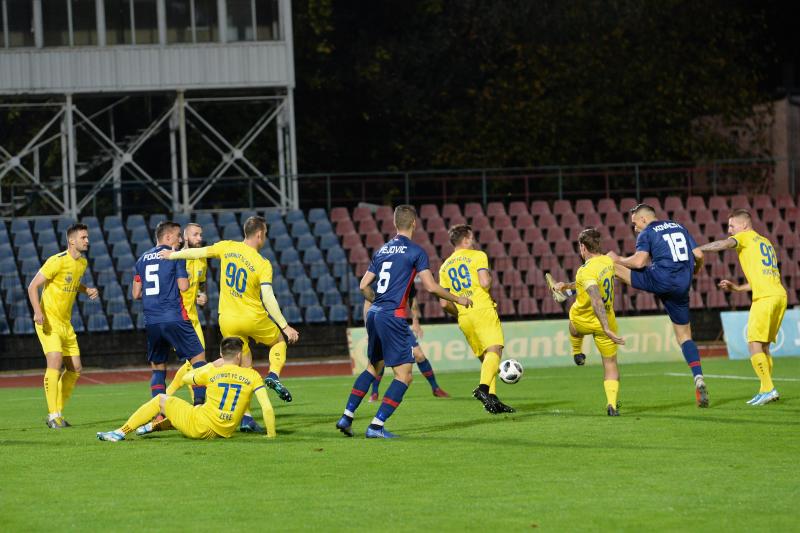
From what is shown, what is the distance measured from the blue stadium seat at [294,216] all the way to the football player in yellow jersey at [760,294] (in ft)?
55.9

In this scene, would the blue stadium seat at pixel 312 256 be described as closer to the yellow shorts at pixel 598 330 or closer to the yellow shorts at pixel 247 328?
the yellow shorts at pixel 598 330

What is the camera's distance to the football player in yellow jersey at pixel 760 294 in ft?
47.6

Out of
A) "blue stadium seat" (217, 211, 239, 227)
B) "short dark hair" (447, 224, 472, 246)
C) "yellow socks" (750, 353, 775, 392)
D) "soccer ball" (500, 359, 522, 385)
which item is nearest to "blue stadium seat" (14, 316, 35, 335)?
"blue stadium seat" (217, 211, 239, 227)

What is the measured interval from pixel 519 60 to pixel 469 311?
1085 inches

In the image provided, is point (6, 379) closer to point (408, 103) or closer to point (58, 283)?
point (58, 283)

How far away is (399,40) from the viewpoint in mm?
43719

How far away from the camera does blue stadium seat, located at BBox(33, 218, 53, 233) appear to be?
97.1 ft

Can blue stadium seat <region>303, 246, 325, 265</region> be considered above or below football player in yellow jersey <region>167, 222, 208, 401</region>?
below

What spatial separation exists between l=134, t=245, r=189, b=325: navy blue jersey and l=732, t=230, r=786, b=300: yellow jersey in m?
6.32

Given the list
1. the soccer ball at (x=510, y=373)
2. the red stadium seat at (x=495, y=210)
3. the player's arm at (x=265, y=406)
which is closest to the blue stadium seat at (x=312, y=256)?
the red stadium seat at (x=495, y=210)

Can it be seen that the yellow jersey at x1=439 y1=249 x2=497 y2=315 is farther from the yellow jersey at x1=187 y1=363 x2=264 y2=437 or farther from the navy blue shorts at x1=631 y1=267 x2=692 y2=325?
the yellow jersey at x1=187 y1=363 x2=264 y2=437

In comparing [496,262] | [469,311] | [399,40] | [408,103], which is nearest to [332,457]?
[469,311]

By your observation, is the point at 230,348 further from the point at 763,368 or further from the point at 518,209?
the point at 518,209

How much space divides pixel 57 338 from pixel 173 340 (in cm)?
127
